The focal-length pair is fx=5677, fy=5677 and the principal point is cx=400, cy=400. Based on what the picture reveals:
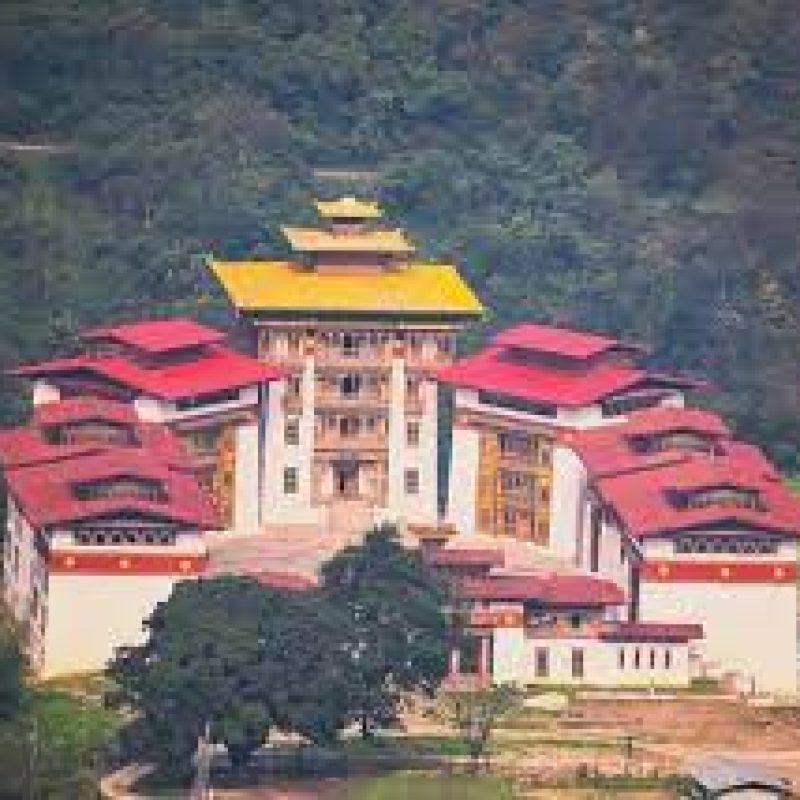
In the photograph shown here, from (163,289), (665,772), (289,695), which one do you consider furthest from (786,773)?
(163,289)

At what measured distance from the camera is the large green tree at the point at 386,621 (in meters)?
126

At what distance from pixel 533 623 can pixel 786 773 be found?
392 inches

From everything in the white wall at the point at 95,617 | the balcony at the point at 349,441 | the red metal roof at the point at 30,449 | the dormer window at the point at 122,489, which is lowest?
the white wall at the point at 95,617

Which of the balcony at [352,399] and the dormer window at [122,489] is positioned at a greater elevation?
the balcony at [352,399]

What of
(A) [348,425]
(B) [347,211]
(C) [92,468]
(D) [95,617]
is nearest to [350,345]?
(A) [348,425]

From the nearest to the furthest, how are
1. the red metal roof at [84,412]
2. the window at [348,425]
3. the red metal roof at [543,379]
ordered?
the red metal roof at [84,412], the red metal roof at [543,379], the window at [348,425]

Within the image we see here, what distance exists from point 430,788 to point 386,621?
18.1 ft

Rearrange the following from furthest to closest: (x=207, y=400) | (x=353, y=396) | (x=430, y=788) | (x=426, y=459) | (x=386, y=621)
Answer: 1. (x=426, y=459)
2. (x=353, y=396)
3. (x=207, y=400)
4. (x=386, y=621)
5. (x=430, y=788)

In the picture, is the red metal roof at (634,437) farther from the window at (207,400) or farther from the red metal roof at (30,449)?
the red metal roof at (30,449)

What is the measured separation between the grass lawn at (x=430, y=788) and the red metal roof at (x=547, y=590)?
8.72m

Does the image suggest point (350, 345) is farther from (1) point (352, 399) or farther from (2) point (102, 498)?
(2) point (102, 498)

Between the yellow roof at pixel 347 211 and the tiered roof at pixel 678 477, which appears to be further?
the yellow roof at pixel 347 211

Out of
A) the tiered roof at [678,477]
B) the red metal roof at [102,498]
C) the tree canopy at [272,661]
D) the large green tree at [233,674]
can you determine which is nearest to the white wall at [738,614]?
the tiered roof at [678,477]

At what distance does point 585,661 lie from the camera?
133625 millimetres
